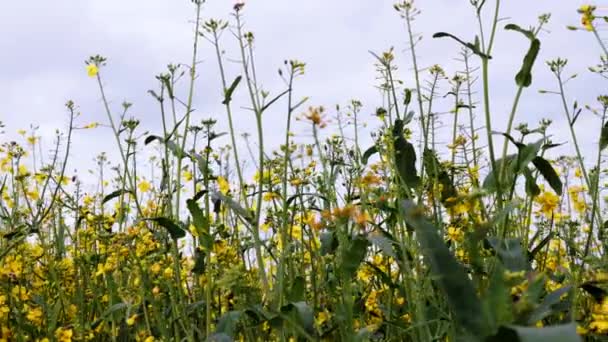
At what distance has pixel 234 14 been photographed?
204 cm

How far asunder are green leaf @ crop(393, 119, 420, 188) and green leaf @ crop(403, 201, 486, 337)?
0.90 meters

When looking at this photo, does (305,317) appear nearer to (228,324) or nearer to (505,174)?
(228,324)

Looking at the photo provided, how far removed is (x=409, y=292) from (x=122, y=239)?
0.87m

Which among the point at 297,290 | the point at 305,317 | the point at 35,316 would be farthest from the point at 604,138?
the point at 35,316

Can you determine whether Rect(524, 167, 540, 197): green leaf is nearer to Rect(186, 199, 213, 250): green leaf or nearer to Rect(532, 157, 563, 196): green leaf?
Rect(532, 157, 563, 196): green leaf

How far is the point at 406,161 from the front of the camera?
1.76 meters

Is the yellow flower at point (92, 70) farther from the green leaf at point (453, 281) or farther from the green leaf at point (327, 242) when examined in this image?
the green leaf at point (453, 281)

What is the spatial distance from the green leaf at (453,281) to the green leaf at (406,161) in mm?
899

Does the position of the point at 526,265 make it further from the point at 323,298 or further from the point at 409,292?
the point at 323,298

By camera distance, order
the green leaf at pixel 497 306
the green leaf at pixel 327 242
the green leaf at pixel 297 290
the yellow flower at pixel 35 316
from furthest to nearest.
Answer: the yellow flower at pixel 35 316 → the green leaf at pixel 327 242 → the green leaf at pixel 297 290 → the green leaf at pixel 497 306

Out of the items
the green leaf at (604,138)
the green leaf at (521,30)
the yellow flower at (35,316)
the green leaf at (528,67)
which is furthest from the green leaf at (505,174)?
the yellow flower at (35,316)

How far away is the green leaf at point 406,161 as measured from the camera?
5.76 feet

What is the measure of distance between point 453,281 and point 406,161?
0.94 m

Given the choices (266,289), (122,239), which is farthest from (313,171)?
(266,289)
